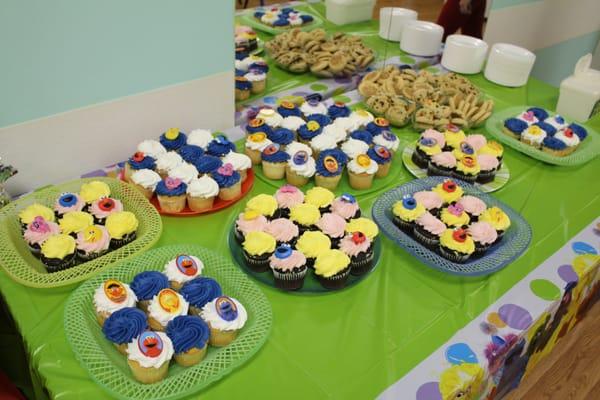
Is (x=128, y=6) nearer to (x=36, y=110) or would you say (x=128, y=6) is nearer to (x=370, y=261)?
(x=36, y=110)

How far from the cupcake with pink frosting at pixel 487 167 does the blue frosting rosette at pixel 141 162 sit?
111cm

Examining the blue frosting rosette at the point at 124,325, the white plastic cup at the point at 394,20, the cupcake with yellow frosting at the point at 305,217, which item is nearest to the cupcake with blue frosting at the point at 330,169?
the cupcake with yellow frosting at the point at 305,217

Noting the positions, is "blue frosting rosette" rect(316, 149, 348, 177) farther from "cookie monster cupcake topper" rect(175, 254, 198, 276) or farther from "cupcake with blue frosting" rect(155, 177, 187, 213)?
"cookie monster cupcake topper" rect(175, 254, 198, 276)

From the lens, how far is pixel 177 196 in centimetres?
149

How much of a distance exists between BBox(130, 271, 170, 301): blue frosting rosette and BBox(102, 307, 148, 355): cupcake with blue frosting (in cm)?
6

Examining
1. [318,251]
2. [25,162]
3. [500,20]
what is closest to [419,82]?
[500,20]

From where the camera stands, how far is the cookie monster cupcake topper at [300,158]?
1645 millimetres

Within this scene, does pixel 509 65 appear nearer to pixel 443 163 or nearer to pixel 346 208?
pixel 443 163

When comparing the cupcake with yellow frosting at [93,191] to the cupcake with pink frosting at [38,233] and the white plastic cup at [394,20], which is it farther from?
the white plastic cup at [394,20]

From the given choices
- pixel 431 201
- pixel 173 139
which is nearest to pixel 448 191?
pixel 431 201

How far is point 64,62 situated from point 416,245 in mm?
1146

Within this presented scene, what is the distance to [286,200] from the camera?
1.48m

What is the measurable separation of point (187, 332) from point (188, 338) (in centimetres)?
1

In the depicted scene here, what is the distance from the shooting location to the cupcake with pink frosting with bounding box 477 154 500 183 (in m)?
1.73
